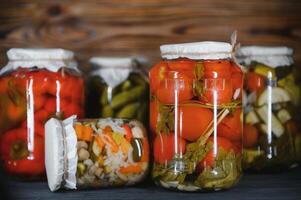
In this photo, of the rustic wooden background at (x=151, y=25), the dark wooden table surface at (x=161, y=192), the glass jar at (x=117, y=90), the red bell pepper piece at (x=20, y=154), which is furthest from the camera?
the rustic wooden background at (x=151, y=25)

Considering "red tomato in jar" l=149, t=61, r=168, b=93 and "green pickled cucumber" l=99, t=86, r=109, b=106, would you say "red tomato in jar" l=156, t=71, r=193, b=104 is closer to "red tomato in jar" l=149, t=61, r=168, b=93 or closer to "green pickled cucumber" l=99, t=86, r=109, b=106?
"red tomato in jar" l=149, t=61, r=168, b=93

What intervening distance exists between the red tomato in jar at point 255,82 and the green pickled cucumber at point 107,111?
0.79 ft

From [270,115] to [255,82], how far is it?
0.06 m

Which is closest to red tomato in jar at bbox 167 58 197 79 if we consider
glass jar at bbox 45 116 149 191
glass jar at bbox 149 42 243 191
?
glass jar at bbox 149 42 243 191

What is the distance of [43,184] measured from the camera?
913 mm

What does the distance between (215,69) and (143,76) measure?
0.26 metres

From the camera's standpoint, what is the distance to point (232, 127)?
A: 0.87 meters

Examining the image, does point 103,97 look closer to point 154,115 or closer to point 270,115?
point 154,115

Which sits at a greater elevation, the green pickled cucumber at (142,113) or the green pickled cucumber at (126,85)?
the green pickled cucumber at (126,85)

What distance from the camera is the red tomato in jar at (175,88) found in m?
0.85

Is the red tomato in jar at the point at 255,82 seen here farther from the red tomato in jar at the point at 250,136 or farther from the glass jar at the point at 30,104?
the glass jar at the point at 30,104

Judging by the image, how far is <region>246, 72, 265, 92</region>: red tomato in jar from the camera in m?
0.99

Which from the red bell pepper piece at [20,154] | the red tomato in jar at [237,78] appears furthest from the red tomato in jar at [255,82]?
the red bell pepper piece at [20,154]

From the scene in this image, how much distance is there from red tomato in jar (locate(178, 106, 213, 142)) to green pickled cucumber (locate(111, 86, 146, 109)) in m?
0.20
